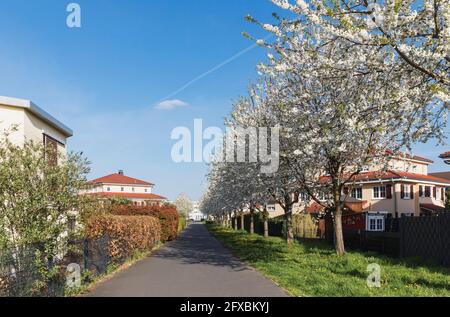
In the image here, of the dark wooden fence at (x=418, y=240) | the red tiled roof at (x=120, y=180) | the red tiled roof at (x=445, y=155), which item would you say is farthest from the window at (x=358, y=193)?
A: the red tiled roof at (x=120, y=180)

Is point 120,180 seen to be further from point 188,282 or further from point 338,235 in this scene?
point 188,282

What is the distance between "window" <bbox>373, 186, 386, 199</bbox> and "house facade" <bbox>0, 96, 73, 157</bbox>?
105 ft

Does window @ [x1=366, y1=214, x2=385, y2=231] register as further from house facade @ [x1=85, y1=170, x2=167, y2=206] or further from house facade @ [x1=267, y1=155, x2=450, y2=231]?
house facade @ [x1=85, y1=170, x2=167, y2=206]

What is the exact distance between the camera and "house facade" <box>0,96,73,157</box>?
14688 millimetres

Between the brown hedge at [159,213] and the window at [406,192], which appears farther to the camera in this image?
the window at [406,192]

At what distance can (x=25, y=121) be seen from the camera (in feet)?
50.1

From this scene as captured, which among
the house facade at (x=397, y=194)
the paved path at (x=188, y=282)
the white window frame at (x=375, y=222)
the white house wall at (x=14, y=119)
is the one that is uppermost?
the white house wall at (x=14, y=119)

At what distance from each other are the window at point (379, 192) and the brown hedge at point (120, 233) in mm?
27521

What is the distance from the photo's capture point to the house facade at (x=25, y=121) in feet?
48.2

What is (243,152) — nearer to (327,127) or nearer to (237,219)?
(327,127)

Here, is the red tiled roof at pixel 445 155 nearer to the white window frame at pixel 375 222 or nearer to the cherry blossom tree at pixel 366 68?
the white window frame at pixel 375 222

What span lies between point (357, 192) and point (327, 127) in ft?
111
